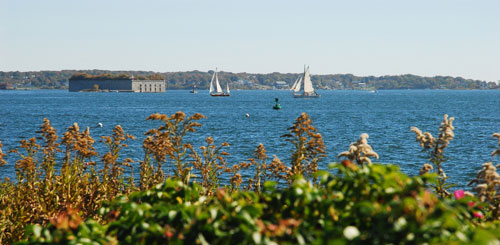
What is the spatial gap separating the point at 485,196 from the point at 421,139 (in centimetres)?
204

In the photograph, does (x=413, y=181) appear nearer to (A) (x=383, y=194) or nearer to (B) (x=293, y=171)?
(A) (x=383, y=194)

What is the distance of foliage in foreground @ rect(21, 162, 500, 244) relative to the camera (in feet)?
10.7

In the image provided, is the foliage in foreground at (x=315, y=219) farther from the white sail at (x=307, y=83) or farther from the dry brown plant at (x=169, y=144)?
the white sail at (x=307, y=83)

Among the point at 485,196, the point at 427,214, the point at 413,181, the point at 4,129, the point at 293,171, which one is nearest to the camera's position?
the point at 427,214

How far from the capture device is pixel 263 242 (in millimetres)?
3336


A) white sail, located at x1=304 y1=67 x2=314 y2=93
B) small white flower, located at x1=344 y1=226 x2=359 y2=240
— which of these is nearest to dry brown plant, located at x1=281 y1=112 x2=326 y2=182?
small white flower, located at x1=344 y1=226 x2=359 y2=240

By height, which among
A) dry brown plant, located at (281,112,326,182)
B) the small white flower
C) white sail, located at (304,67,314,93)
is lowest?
white sail, located at (304,67,314,93)

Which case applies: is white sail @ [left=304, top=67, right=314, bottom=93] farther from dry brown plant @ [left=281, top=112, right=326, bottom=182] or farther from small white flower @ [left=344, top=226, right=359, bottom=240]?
small white flower @ [left=344, top=226, right=359, bottom=240]

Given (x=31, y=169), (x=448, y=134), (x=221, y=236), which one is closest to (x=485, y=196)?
(x=448, y=134)

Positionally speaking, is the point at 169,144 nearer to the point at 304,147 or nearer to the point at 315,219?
the point at 304,147

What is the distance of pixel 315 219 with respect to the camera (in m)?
4.16

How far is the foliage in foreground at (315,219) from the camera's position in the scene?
3256mm

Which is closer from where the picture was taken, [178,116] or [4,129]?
[178,116]

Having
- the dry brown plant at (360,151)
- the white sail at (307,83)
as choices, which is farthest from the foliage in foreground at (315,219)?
the white sail at (307,83)
